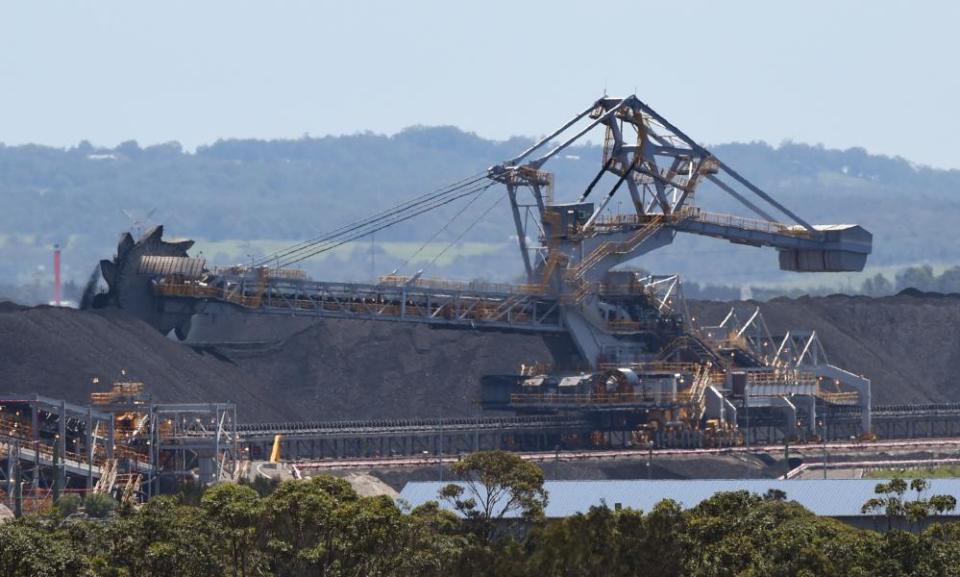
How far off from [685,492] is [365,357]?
61.3 m

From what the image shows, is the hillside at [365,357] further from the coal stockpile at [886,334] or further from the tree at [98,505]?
the tree at [98,505]

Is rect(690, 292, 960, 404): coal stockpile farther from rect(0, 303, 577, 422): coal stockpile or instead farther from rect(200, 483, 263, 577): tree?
rect(200, 483, 263, 577): tree

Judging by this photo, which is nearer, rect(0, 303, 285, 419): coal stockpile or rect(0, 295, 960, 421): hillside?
rect(0, 303, 285, 419): coal stockpile

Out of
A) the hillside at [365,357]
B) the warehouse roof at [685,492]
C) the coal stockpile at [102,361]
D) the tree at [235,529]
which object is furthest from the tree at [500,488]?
the hillside at [365,357]

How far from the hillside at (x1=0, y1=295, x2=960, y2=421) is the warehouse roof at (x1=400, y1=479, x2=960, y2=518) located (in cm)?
3480

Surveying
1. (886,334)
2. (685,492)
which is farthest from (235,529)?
(886,334)

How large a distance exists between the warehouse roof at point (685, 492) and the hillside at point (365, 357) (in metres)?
34.8

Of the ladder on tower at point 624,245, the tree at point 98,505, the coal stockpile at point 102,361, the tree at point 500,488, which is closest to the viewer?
the tree at point 500,488

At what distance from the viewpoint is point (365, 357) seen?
444ft

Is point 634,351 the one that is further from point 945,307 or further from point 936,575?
point 936,575

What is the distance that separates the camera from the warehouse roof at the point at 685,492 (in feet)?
238

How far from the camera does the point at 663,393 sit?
381ft

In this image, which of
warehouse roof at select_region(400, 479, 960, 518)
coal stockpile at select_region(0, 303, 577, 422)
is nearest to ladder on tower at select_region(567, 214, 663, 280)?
coal stockpile at select_region(0, 303, 577, 422)

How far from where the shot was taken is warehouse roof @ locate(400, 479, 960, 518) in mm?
72438
